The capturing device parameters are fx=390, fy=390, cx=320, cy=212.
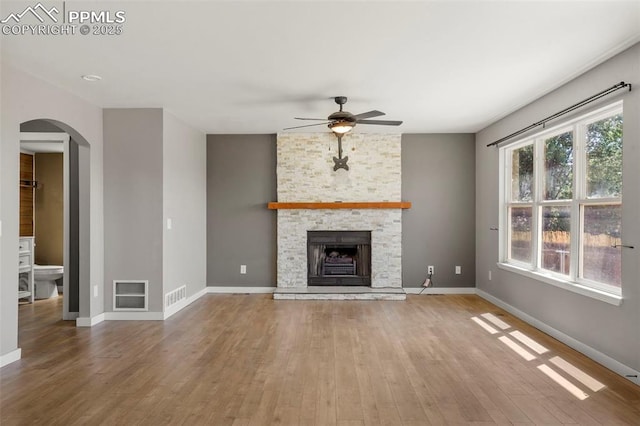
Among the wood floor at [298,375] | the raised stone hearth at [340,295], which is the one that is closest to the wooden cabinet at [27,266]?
the wood floor at [298,375]

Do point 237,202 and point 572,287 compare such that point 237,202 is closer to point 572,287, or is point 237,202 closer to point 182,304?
point 182,304

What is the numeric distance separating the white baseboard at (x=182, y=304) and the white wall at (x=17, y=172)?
779 millimetres

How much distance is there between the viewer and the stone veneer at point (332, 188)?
6.39 meters

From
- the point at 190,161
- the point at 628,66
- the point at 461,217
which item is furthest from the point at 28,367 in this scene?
the point at 461,217

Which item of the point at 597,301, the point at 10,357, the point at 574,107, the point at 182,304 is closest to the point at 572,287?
the point at 597,301

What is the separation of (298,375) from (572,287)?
2.69 metres

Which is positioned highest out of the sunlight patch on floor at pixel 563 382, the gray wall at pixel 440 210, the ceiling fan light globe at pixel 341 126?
the ceiling fan light globe at pixel 341 126

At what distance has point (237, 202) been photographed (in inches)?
256

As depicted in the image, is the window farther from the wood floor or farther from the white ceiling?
the wood floor

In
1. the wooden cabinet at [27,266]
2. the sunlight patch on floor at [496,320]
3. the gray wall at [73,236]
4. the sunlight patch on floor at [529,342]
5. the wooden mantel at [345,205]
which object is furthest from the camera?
the wooden mantel at [345,205]

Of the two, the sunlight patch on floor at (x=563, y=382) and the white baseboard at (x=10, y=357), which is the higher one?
the white baseboard at (x=10, y=357)

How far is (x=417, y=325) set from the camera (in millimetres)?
4566

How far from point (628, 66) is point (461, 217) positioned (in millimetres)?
3605

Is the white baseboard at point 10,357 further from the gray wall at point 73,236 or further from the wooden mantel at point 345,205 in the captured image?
the wooden mantel at point 345,205
